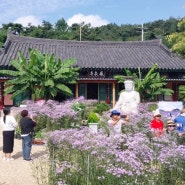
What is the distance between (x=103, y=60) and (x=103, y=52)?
6.09 feet

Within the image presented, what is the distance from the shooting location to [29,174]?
313 inches

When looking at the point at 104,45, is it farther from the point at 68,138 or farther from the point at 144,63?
the point at 68,138

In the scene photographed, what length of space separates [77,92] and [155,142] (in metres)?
17.7

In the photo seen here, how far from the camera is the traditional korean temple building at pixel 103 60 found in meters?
24.4

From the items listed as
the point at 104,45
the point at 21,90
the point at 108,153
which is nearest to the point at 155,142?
the point at 108,153

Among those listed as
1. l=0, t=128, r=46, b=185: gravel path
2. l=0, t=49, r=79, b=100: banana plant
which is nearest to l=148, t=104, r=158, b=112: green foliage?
l=0, t=49, r=79, b=100: banana plant

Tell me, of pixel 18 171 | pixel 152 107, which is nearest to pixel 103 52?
pixel 152 107

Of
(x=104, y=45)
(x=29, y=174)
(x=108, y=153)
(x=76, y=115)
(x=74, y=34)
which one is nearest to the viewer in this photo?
(x=108, y=153)

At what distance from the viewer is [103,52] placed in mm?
27219

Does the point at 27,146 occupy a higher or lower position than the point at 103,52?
lower

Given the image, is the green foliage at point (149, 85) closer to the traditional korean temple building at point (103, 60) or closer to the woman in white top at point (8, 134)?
the traditional korean temple building at point (103, 60)

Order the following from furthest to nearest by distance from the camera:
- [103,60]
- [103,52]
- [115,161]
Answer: [103,52], [103,60], [115,161]

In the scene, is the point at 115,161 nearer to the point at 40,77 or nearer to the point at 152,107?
the point at 40,77

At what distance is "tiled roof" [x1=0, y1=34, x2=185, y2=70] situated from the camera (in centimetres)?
2477
